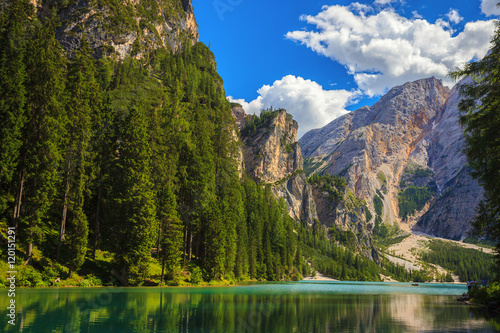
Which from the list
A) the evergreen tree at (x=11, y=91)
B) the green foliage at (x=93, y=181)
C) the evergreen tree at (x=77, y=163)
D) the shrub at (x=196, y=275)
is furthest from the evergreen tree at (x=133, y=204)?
the evergreen tree at (x=11, y=91)

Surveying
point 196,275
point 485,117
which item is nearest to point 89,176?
point 196,275

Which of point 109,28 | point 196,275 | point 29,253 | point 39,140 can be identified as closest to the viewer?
point 29,253

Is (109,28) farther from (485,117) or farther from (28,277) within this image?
(485,117)

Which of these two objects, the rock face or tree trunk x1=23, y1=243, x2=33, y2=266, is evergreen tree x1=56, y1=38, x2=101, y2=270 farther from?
the rock face

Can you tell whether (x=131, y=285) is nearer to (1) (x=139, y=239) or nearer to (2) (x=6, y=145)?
(1) (x=139, y=239)

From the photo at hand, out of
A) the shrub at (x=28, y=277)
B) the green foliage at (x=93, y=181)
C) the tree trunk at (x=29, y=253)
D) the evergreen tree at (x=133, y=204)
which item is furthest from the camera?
the evergreen tree at (x=133, y=204)

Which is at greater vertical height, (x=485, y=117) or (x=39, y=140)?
(x=39, y=140)

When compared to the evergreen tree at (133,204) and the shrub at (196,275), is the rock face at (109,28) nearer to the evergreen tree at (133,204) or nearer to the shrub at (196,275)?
the evergreen tree at (133,204)

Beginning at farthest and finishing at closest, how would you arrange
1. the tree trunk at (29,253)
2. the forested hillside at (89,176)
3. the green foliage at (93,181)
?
the green foliage at (93,181), the forested hillside at (89,176), the tree trunk at (29,253)

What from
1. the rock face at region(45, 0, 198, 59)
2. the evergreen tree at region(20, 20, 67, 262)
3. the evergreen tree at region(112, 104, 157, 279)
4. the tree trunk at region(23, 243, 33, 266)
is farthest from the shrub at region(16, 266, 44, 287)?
the rock face at region(45, 0, 198, 59)

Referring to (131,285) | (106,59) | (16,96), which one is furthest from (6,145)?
(106,59)

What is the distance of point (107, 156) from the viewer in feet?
192

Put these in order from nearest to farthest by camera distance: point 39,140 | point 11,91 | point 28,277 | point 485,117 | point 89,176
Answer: point 485,117, point 28,277, point 11,91, point 39,140, point 89,176

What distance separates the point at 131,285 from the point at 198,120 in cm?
4746
